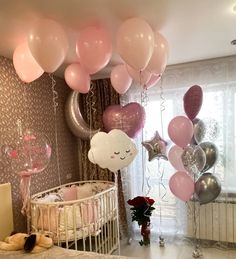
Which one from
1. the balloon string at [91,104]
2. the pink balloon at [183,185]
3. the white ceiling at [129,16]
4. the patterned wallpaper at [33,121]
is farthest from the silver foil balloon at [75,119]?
the pink balloon at [183,185]

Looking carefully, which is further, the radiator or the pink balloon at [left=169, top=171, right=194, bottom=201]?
the radiator

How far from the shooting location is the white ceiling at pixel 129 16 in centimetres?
175

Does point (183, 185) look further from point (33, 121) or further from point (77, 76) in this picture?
point (33, 121)

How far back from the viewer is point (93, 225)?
2.68m

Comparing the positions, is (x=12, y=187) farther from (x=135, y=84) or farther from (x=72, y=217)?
(x=135, y=84)

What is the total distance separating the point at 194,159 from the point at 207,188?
38 centimetres

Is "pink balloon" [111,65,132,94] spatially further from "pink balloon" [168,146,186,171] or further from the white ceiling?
"pink balloon" [168,146,186,171]

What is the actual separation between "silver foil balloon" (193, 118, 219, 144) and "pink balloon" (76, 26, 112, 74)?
1.40 m

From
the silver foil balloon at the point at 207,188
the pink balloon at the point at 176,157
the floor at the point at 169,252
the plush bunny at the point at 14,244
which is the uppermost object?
the pink balloon at the point at 176,157

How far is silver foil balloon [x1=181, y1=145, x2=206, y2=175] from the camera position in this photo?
2.67 metres

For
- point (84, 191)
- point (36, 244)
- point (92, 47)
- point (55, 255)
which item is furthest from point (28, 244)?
point (92, 47)

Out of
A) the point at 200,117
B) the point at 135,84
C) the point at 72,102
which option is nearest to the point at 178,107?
the point at 200,117

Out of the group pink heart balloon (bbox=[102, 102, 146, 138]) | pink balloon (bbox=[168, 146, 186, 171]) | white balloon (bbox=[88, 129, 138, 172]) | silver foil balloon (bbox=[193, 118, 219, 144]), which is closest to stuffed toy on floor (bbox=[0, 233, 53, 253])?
white balloon (bbox=[88, 129, 138, 172])

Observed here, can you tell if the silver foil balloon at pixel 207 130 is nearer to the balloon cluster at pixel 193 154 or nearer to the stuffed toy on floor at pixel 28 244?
the balloon cluster at pixel 193 154
